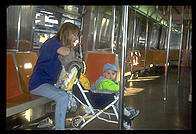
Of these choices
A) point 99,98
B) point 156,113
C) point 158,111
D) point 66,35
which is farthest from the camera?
point 158,111

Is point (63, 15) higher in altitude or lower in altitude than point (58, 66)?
higher

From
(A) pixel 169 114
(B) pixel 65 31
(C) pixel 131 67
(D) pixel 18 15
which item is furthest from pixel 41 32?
(C) pixel 131 67

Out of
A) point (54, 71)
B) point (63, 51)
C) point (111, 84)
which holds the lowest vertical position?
point (111, 84)

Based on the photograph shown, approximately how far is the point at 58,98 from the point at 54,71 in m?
0.37

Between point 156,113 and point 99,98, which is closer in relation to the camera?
point 99,98

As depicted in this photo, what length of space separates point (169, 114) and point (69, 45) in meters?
2.01

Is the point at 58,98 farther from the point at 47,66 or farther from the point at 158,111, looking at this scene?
the point at 158,111

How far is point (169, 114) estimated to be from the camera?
4121mm

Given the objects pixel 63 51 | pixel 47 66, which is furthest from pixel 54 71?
pixel 63 51

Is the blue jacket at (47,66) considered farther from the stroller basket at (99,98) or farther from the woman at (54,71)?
the stroller basket at (99,98)

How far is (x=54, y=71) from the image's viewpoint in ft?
10.4

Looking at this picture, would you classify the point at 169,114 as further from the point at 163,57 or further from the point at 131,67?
the point at 163,57

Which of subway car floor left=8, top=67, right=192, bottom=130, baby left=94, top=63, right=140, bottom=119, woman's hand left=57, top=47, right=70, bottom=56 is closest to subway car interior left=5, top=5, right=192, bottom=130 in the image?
subway car floor left=8, top=67, right=192, bottom=130

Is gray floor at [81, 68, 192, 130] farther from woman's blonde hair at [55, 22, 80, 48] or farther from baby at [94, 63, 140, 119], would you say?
woman's blonde hair at [55, 22, 80, 48]
